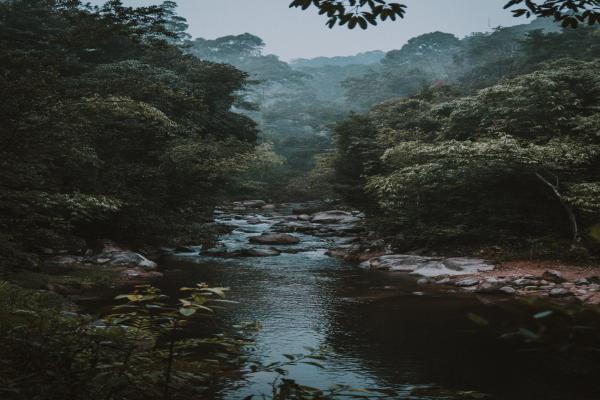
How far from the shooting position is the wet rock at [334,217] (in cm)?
2897

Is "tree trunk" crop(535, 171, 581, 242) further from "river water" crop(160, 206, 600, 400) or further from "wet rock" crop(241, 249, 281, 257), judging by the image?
"wet rock" crop(241, 249, 281, 257)

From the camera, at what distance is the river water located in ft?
20.1

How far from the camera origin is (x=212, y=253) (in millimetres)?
18578

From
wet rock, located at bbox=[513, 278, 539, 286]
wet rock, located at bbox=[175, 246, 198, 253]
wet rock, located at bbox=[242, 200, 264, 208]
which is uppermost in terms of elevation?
wet rock, located at bbox=[242, 200, 264, 208]

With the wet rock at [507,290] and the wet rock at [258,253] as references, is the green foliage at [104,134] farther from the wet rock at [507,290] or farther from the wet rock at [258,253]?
the wet rock at [507,290]

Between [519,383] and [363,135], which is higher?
[363,135]

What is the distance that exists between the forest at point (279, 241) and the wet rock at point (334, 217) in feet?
1.03

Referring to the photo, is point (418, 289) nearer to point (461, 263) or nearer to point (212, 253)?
point (461, 263)

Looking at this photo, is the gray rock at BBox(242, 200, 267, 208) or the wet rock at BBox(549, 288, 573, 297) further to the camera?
the gray rock at BBox(242, 200, 267, 208)

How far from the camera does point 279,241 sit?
21609 millimetres

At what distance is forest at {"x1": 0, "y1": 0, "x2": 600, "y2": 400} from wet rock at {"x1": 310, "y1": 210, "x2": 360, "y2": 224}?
1.03 ft

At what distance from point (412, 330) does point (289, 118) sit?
58.4 metres

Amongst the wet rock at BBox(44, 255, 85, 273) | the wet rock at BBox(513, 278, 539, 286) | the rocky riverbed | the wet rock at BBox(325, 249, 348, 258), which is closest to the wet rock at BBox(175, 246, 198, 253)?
the rocky riverbed

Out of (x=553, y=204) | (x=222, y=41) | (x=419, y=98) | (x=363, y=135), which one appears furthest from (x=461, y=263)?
→ (x=222, y=41)
